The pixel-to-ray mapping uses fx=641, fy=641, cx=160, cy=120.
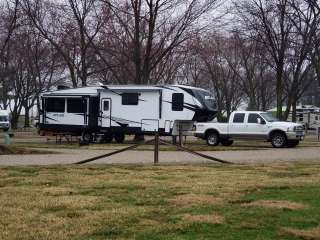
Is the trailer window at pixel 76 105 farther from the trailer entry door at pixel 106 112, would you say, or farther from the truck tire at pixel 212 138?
the truck tire at pixel 212 138

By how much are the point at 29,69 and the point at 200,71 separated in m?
18.3

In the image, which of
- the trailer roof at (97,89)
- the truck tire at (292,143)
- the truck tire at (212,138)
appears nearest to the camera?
the truck tire at (292,143)

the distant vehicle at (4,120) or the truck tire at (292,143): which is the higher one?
the distant vehicle at (4,120)

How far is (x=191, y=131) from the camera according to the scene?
107ft

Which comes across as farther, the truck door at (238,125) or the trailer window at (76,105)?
the trailer window at (76,105)

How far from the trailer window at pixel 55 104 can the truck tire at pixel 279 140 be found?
11.2m

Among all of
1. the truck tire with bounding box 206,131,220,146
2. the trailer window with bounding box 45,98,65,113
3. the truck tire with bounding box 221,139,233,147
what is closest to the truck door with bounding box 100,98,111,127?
the trailer window with bounding box 45,98,65,113

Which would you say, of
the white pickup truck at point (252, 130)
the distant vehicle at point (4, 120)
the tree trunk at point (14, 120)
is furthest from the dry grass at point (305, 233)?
the tree trunk at point (14, 120)

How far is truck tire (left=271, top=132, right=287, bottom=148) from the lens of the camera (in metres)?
30.1

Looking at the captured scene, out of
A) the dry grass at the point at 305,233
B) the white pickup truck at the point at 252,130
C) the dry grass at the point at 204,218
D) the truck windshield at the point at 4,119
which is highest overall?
the truck windshield at the point at 4,119

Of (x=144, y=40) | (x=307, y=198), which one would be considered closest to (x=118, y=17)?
(x=144, y=40)

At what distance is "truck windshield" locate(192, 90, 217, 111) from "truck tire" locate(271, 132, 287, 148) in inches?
147

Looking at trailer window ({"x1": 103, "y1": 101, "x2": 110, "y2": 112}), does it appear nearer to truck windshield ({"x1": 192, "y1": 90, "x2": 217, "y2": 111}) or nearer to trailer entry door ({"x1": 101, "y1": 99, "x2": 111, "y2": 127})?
trailer entry door ({"x1": 101, "y1": 99, "x2": 111, "y2": 127})

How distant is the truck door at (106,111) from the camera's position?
108 feet
